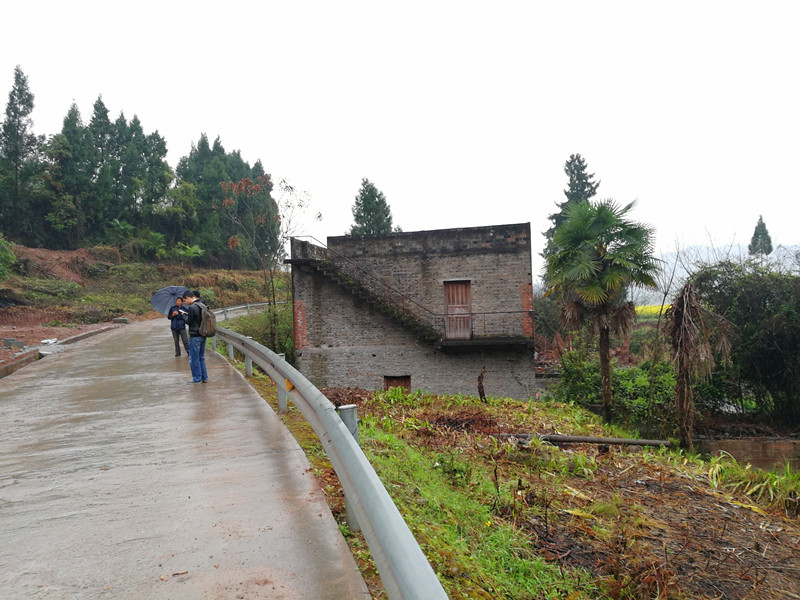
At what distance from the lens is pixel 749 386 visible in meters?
15.9

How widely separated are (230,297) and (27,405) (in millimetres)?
37803

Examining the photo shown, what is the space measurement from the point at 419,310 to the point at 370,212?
40681 mm

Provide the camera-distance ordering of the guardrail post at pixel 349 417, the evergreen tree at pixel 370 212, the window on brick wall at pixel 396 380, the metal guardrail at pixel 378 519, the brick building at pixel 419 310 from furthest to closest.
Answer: the evergreen tree at pixel 370 212 < the window on brick wall at pixel 396 380 < the brick building at pixel 419 310 < the guardrail post at pixel 349 417 < the metal guardrail at pixel 378 519

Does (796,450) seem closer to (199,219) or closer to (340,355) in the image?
(340,355)

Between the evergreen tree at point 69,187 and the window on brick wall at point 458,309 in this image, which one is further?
the evergreen tree at point 69,187

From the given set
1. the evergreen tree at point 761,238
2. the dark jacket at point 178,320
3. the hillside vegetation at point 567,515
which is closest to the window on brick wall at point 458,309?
the dark jacket at point 178,320

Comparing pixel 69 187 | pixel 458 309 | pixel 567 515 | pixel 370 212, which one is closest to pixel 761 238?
pixel 370 212

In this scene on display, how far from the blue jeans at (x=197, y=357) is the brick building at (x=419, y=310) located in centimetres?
1039

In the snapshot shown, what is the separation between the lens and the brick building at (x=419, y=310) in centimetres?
1888

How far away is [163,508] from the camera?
3.52 metres

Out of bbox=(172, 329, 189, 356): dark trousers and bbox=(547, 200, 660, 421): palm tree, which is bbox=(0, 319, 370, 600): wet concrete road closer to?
bbox=(172, 329, 189, 356): dark trousers

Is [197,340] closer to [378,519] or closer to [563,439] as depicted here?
[563,439]

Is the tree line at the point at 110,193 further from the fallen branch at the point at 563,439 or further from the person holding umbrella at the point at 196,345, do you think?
the fallen branch at the point at 563,439

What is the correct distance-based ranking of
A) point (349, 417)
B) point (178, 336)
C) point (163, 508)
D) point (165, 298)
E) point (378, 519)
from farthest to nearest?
point (165, 298)
point (178, 336)
point (163, 508)
point (349, 417)
point (378, 519)
